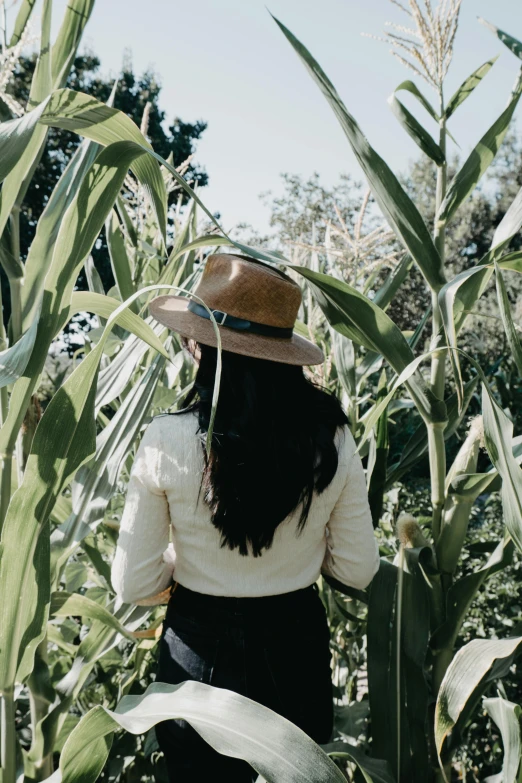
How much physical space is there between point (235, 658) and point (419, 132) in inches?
40.6

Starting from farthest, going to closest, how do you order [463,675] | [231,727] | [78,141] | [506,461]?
[78,141]
[463,675]
[506,461]
[231,727]

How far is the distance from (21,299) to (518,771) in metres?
0.98

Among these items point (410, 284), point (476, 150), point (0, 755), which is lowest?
point (0, 755)

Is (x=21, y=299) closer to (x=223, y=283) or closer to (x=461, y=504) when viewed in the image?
(x=223, y=283)

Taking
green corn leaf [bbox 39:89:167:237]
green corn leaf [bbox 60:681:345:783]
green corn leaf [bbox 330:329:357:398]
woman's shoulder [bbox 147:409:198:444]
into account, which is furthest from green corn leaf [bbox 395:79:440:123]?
green corn leaf [bbox 60:681:345:783]

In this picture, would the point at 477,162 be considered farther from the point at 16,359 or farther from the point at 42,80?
the point at 16,359

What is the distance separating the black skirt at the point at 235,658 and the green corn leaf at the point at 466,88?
973 millimetres

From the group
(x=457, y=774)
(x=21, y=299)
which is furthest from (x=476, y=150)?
(x=457, y=774)

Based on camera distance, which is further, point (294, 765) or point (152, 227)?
point (152, 227)

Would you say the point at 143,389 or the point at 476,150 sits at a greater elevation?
the point at 476,150

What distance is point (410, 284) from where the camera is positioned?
14.0 meters

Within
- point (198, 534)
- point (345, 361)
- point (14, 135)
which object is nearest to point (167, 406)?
point (345, 361)

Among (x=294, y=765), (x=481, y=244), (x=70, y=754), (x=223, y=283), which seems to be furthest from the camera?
(x=481, y=244)

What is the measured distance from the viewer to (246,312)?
45.1 inches
